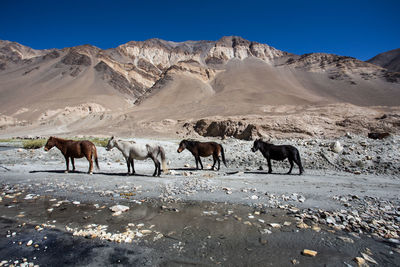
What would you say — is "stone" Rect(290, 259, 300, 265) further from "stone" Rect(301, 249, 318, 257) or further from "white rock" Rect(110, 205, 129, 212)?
"white rock" Rect(110, 205, 129, 212)

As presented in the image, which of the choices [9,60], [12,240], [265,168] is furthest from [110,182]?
[9,60]

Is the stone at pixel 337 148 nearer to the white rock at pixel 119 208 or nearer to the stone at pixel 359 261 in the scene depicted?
the stone at pixel 359 261

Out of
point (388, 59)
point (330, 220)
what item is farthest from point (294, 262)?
point (388, 59)

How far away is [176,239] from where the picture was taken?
14.1ft

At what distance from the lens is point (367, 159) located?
1206 centimetres

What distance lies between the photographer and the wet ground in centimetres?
366

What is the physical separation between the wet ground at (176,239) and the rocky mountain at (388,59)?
180497mm

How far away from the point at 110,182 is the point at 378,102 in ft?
294

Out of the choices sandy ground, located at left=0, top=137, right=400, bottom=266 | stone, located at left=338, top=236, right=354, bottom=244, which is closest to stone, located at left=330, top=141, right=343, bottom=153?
sandy ground, located at left=0, top=137, right=400, bottom=266

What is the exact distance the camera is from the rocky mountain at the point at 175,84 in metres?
64.4

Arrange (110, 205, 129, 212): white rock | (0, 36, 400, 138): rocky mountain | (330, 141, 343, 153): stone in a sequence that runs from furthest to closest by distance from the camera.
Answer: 1. (0, 36, 400, 138): rocky mountain
2. (330, 141, 343, 153): stone
3. (110, 205, 129, 212): white rock

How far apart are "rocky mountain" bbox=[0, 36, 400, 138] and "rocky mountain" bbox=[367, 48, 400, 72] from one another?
6104 centimetres

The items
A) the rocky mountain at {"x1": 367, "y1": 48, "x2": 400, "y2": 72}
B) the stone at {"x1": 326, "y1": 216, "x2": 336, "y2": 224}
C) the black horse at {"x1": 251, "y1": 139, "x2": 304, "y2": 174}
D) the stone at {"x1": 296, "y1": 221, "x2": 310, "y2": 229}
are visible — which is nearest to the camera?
the stone at {"x1": 296, "y1": 221, "x2": 310, "y2": 229}

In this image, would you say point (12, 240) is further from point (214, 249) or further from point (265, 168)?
point (265, 168)
